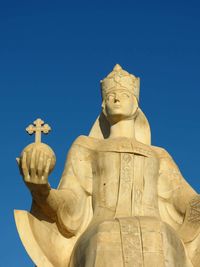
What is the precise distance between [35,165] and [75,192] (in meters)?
1.59

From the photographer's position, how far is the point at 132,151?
1228cm

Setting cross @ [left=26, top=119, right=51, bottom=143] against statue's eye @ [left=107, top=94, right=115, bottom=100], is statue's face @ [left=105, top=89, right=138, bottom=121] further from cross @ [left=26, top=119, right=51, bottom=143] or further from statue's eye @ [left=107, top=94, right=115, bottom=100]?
cross @ [left=26, top=119, right=51, bottom=143]

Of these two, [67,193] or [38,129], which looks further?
[67,193]

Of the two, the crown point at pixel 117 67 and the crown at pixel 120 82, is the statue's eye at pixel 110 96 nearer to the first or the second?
the crown at pixel 120 82

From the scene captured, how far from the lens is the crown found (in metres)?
13.2

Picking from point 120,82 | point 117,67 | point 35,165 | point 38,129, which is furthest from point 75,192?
point 117,67

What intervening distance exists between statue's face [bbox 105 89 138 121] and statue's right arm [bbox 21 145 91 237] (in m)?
0.83

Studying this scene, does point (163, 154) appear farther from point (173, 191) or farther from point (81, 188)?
point (81, 188)

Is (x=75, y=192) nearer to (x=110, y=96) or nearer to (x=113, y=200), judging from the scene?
(x=113, y=200)

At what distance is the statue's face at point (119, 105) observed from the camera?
42.3 ft

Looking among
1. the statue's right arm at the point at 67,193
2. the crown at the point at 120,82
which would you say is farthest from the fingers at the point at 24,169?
the crown at the point at 120,82

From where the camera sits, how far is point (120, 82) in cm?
1323

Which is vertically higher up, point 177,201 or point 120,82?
point 120,82

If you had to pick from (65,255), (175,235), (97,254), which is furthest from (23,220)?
(175,235)
